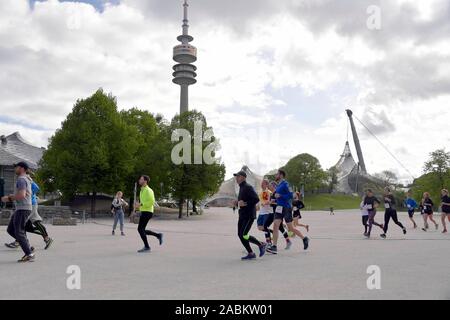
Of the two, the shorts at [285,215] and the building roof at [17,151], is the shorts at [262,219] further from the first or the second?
the building roof at [17,151]

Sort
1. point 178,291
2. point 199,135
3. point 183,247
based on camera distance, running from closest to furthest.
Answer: point 178,291, point 183,247, point 199,135

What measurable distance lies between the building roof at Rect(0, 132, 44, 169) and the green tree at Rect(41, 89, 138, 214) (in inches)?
631

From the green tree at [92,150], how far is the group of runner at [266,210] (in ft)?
89.2

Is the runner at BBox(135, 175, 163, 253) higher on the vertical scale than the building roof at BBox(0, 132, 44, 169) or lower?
lower

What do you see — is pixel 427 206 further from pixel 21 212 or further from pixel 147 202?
pixel 21 212

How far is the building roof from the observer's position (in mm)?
52906

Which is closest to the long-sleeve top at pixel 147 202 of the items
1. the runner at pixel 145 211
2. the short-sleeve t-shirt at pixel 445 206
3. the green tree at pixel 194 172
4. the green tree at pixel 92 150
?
the runner at pixel 145 211

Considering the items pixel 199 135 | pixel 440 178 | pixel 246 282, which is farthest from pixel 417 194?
pixel 246 282

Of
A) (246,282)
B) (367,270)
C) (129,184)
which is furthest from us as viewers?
(129,184)

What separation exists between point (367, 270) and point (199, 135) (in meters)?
31.8

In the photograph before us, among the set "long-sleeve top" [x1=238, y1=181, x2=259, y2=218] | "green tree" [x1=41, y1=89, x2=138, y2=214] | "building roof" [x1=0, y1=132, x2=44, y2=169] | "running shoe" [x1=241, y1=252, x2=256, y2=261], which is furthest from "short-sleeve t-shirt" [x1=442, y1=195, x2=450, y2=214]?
"building roof" [x1=0, y1=132, x2=44, y2=169]

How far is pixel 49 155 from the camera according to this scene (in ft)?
127

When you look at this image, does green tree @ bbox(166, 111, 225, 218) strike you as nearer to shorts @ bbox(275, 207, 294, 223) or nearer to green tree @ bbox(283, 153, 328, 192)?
shorts @ bbox(275, 207, 294, 223)
